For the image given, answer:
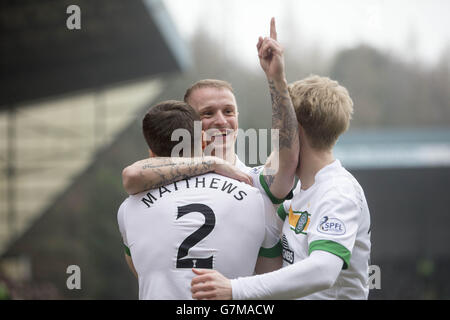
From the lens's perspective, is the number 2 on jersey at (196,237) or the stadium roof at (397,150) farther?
the stadium roof at (397,150)

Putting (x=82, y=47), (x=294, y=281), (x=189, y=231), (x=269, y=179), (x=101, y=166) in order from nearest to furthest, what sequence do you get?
(x=294, y=281) → (x=189, y=231) → (x=269, y=179) → (x=82, y=47) → (x=101, y=166)

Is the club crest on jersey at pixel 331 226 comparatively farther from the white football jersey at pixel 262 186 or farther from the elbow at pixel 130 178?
the elbow at pixel 130 178

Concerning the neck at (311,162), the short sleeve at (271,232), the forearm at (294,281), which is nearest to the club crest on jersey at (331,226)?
the forearm at (294,281)

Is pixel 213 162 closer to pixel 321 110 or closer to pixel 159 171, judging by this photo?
pixel 159 171

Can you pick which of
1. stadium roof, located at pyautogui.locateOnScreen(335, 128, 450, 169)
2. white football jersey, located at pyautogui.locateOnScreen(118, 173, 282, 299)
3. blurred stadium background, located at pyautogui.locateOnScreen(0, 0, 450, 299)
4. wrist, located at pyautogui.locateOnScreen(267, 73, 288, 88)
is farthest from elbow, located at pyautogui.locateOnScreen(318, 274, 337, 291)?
stadium roof, located at pyautogui.locateOnScreen(335, 128, 450, 169)

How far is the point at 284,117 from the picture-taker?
Result: 236 cm

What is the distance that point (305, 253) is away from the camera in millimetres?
2252

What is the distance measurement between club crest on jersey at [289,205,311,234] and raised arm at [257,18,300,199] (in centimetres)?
13

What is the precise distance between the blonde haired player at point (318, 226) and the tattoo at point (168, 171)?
46 centimetres

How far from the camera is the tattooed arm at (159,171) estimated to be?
2.31 m

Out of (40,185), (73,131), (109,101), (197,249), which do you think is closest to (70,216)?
(40,185)

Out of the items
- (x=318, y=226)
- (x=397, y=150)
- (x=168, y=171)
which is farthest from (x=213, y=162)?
(x=397, y=150)

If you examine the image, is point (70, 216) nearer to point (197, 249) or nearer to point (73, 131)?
point (73, 131)

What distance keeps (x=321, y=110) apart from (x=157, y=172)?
32.6 inches
